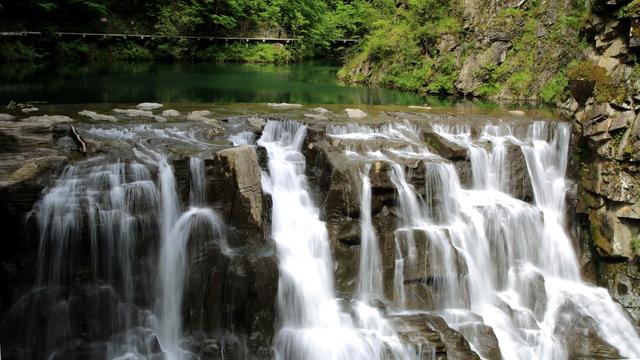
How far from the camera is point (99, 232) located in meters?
8.23

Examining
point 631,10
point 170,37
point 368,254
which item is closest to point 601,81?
point 631,10

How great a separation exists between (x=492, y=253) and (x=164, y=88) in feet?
52.3

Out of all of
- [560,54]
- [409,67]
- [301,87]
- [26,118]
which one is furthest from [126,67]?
[560,54]

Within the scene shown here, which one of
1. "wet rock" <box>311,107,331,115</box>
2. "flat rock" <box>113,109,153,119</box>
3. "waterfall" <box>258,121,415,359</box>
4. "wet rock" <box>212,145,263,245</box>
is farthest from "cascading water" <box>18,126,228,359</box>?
"wet rock" <box>311,107,331,115</box>

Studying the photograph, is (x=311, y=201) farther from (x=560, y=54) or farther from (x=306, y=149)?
(x=560, y=54)

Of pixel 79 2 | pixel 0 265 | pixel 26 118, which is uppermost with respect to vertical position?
pixel 79 2

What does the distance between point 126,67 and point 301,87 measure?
12.7 m

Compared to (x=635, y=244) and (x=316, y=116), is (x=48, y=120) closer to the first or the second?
(x=316, y=116)

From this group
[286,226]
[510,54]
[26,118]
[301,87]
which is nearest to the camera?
[286,226]

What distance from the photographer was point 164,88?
2220 cm

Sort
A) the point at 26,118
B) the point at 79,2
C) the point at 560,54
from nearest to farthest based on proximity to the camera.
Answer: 1. the point at 26,118
2. the point at 560,54
3. the point at 79,2

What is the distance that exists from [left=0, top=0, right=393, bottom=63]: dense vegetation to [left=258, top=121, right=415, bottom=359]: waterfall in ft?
87.1

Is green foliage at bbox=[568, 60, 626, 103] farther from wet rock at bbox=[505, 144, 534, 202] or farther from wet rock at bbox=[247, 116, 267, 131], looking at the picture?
wet rock at bbox=[247, 116, 267, 131]

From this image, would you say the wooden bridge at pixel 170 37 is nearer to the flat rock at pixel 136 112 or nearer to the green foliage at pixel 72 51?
the green foliage at pixel 72 51
